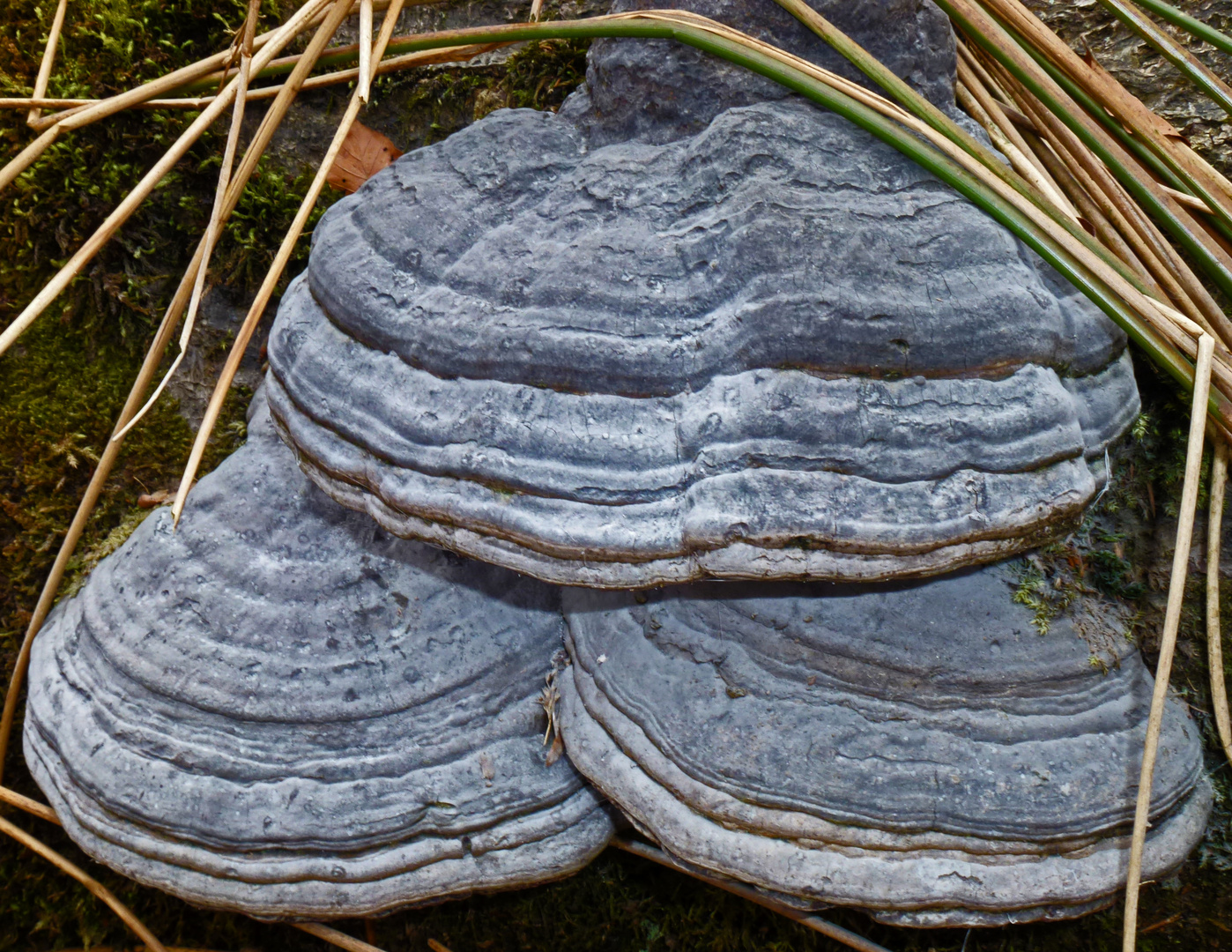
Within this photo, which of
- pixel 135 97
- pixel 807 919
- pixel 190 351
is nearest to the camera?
pixel 135 97

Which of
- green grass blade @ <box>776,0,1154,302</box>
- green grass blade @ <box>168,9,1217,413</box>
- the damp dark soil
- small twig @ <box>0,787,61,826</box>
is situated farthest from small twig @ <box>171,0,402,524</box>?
small twig @ <box>0,787,61,826</box>

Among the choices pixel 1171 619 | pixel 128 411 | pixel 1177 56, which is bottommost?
pixel 128 411

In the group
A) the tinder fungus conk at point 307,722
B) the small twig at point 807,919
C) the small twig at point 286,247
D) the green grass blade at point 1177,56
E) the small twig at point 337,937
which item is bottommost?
the small twig at point 337,937

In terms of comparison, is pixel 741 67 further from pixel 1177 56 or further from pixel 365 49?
pixel 1177 56

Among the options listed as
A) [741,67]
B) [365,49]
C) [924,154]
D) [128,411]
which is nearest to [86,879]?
[128,411]

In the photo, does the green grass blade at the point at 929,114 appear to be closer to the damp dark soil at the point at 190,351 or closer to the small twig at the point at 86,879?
the damp dark soil at the point at 190,351

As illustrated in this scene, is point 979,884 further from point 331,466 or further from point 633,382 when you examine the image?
point 331,466

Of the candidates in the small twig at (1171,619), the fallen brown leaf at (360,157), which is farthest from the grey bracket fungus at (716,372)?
the fallen brown leaf at (360,157)
